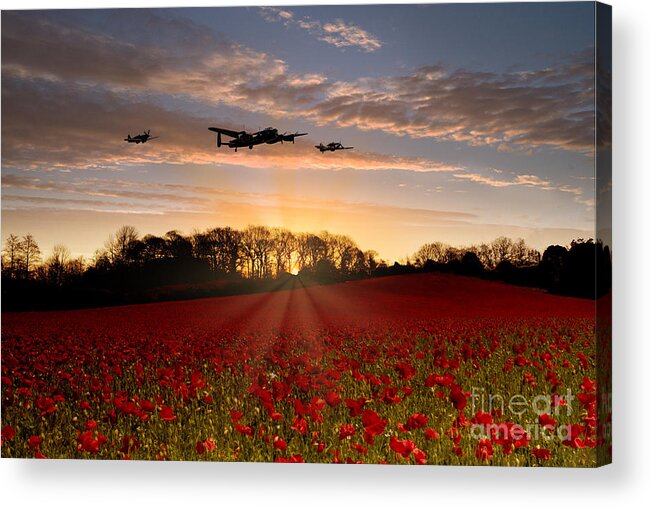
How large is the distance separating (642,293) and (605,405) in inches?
37.0

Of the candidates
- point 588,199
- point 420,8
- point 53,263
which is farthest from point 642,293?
point 53,263

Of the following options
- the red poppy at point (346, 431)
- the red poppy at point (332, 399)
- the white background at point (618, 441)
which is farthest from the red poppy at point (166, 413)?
the red poppy at point (346, 431)

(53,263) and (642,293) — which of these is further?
(53,263)

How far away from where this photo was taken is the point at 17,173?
8031 mm

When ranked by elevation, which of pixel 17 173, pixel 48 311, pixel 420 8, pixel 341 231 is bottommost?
pixel 48 311

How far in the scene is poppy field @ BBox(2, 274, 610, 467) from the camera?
740 centimetres

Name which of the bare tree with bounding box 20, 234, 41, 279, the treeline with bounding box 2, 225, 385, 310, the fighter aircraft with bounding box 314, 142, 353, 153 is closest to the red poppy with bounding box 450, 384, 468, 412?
the treeline with bounding box 2, 225, 385, 310

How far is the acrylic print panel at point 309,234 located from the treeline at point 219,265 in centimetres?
2

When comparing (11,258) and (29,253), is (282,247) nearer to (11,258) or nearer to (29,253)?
(29,253)

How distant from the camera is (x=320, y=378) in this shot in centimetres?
774

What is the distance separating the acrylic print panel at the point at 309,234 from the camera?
738cm

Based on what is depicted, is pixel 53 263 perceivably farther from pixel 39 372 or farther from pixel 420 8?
pixel 420 8

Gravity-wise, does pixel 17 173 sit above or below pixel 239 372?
above

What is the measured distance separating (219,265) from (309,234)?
0.85 meters
